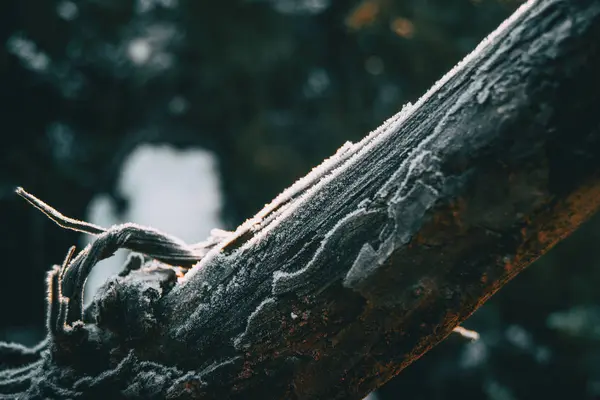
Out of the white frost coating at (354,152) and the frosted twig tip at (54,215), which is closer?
the white frost coating at (354,152)

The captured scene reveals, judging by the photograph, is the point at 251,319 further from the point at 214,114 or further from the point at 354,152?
the point at 214,114

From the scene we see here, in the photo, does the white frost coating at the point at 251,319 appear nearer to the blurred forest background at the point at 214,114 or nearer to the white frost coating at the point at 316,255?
the white frost coating at the point at 316,255

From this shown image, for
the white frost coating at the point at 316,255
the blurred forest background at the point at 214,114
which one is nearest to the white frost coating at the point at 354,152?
the white frost coating at the point at 316,255

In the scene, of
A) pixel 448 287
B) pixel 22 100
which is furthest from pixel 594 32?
pixel 22 100

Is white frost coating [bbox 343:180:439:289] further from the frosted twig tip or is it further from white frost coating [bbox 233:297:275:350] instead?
the frosted twig tip

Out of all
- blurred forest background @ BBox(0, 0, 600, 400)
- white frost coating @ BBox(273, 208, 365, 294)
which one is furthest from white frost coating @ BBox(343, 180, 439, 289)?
blurred forest background @ BBox(0, 0, 600, 400)

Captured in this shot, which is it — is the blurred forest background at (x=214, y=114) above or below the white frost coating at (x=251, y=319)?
above

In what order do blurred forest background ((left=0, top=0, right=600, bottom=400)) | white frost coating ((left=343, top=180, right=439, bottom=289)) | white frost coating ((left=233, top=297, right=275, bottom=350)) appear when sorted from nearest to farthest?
white frost coating ((left=343, top=180, right=439, bottom=289)) < white frost coating ((left=233, top=297, right=275, bottom=350)) < blurred forest background ((left=0, top=0, right=600, bottom=400))
